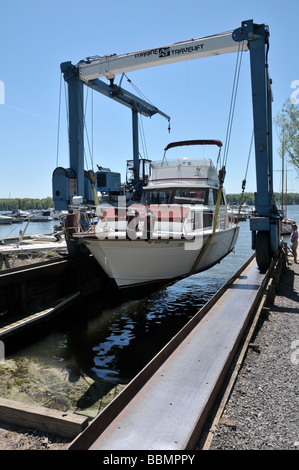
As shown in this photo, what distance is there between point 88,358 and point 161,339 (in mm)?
1911

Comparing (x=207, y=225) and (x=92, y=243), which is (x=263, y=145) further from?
(x=92, y=243)

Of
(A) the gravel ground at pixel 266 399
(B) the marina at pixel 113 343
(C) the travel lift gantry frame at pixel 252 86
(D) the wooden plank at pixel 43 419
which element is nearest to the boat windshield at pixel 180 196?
(C) the travel lift gantry frame at pixel 252 86

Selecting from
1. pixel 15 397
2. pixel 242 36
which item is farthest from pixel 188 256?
pixel 242 36

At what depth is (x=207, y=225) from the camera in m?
10.0

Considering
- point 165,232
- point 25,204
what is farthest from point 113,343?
point 25,204

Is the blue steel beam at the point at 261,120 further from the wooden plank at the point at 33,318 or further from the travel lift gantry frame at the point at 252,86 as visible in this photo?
the wooden plank at the point at 33,318

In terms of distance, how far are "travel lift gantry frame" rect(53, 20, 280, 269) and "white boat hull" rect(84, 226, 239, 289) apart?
2.35m

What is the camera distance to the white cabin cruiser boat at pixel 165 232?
26.2 ft

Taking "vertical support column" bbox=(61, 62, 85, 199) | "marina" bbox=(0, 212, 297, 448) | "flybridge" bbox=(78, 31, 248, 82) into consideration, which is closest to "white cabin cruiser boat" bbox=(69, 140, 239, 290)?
"marina" bbox=(0, 212, 297, 448)

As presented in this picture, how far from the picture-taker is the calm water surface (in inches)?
275

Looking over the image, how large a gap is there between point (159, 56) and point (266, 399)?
1123cm

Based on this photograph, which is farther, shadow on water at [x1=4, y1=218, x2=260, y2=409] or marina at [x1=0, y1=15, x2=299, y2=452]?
shadow on water at [x1=4, y1=218, x2=260, y2=409]

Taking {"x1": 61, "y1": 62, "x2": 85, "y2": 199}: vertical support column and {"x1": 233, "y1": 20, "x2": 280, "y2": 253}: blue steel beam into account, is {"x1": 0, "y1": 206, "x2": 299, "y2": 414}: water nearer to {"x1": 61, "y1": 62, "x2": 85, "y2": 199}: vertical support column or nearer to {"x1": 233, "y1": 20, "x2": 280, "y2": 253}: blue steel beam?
{"x1": 233, "y1": 20, "x2": 280, "y2": 253}: blue steel beam

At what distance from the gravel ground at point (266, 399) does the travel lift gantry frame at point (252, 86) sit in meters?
4.40
